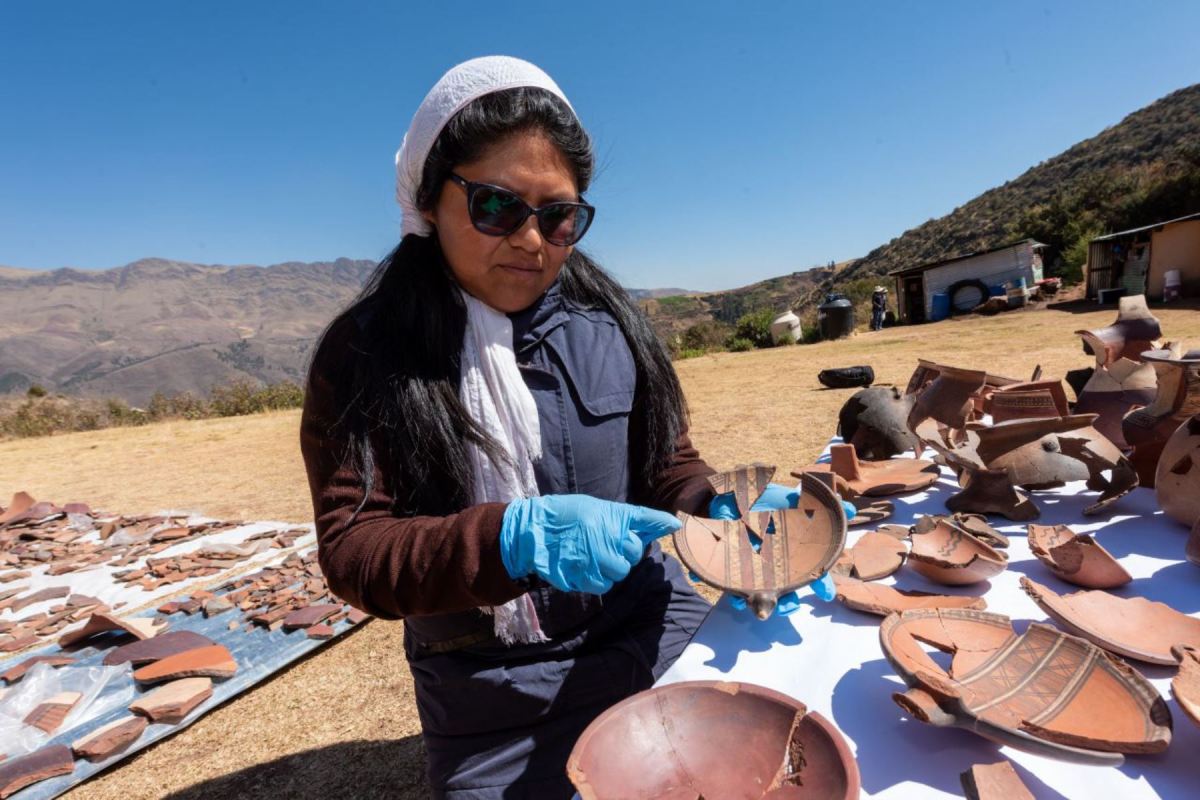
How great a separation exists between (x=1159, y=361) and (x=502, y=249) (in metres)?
2.17

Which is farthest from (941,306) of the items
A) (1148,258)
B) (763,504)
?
(763,504)

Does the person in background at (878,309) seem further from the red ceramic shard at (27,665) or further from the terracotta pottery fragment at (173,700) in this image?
the red ceramic shard at (27,665)

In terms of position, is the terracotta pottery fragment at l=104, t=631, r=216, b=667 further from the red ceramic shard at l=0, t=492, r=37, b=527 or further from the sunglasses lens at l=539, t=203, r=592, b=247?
the red ceramic shard at l=0, t=492, r=37, b=527

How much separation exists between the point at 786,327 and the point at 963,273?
263 inches

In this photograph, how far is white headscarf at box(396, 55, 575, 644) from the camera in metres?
1.38

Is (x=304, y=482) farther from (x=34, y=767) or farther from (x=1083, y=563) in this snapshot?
(x=1083, y=563)

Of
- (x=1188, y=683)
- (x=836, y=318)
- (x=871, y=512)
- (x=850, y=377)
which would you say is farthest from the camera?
(x=836, y=318)

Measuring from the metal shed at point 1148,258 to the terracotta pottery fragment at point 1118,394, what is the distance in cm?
1813

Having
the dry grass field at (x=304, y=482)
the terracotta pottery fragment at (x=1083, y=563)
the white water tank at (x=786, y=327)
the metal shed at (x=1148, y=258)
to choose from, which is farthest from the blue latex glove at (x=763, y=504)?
the metal shed at (x=1148, y=258)

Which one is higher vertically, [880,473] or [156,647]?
[880,473]

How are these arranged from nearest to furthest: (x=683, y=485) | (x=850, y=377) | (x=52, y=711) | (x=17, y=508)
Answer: (x=683, y=485), (x=52, y=711), (x=17, y=508), (x=850, y=377)

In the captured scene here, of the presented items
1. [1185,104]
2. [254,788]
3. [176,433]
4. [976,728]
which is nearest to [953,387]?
[976,728]

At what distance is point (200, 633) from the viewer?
11.6 ft

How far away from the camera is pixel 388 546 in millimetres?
1223
